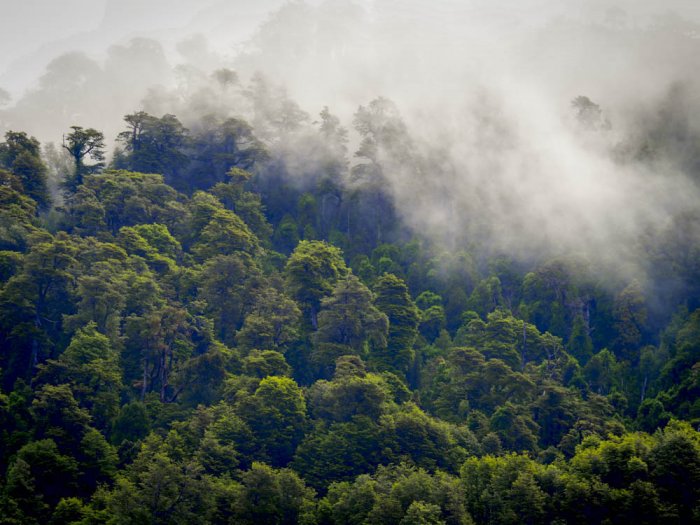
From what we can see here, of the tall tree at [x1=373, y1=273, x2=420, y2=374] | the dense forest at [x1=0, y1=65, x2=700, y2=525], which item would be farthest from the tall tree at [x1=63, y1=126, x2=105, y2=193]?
the tall tree at [x1=373, y1=273, x2=420, y2=374]

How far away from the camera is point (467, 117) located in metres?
114

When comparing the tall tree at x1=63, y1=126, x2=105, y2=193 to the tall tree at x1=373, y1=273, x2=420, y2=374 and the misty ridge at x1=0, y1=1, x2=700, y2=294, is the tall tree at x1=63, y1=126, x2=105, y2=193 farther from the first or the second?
the tall tree at x1=373, y1=273, x2=420, y2=374

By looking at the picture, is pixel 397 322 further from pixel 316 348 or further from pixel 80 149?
pixel 80 149

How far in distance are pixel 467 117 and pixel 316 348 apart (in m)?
51.0

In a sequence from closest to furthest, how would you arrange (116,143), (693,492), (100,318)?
(693,492) < (100,318) < (116,143)

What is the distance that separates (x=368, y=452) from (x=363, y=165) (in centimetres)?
5074

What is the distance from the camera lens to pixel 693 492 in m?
53.7

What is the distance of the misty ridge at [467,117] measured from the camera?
9675 centimetres

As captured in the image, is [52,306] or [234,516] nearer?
[234,516]

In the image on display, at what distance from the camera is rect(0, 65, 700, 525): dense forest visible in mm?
56531

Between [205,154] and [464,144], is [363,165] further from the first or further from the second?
[205,154]

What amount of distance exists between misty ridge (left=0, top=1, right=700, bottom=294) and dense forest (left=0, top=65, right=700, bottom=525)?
918 millimetres

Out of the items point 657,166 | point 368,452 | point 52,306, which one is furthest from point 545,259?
point 52,306

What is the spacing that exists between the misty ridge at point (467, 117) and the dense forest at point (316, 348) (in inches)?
36.1
